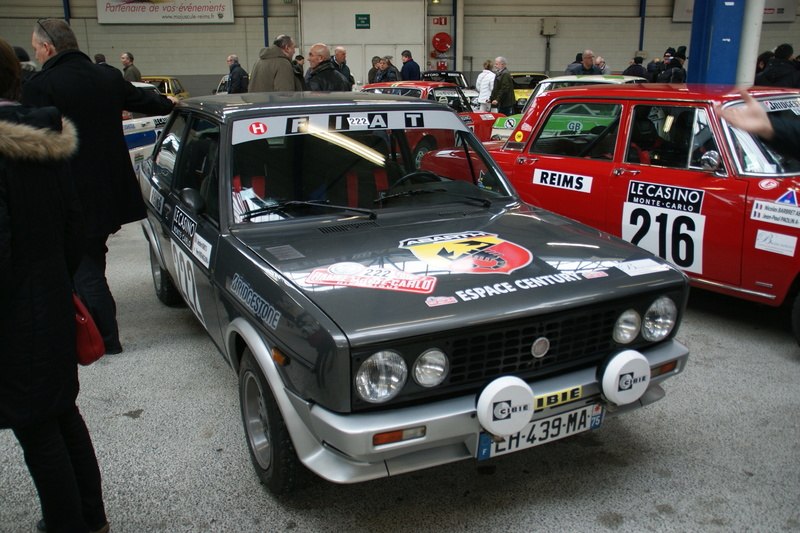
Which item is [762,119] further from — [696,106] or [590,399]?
[696,106]

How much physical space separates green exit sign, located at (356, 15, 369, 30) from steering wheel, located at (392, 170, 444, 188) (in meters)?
Answer: 20.5

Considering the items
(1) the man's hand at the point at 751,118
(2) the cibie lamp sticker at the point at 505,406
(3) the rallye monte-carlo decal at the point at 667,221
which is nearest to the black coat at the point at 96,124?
(2) the cibie lamp sticker at the point at 505,406

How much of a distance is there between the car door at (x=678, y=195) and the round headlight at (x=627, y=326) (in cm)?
195

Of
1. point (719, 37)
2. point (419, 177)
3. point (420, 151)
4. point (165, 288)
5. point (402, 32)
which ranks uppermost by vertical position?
point (402, 32)

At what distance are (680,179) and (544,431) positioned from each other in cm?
269

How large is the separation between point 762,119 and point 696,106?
6.59 feet

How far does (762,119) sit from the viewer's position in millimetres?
2475

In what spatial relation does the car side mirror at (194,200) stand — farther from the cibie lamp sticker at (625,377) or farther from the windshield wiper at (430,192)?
the cibie lamp sticker at (625,377)

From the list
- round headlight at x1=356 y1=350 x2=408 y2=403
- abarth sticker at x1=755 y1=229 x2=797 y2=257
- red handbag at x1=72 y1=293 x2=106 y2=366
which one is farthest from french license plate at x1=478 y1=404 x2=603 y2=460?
abarth sticker at x1=755 y1=229 x2=797 y2=257

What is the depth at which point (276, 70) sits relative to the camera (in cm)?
727

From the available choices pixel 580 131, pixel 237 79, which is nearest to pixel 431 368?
pixel 580 131

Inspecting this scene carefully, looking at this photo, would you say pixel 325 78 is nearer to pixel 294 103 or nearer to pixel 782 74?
pixel 294 103

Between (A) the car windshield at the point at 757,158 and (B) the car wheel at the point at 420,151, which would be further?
(A) the car windshield at the point at 757,158

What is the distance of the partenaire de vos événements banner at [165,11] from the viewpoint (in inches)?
861
